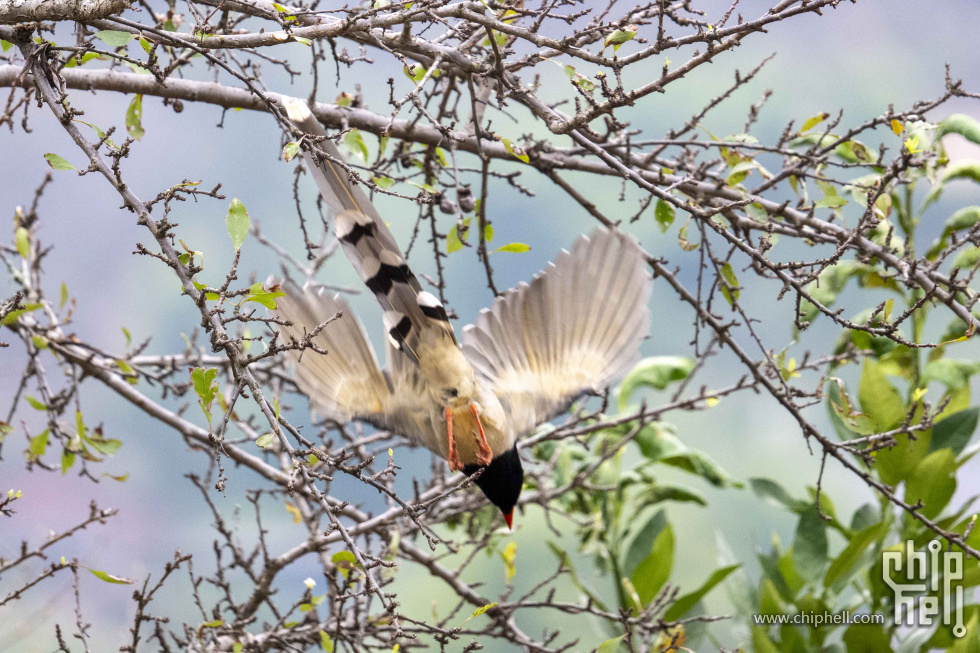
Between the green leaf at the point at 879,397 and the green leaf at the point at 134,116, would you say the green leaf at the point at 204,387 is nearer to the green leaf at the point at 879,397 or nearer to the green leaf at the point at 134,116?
the green leaf at the point at 134,116

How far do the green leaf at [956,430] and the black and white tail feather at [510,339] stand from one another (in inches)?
77.2

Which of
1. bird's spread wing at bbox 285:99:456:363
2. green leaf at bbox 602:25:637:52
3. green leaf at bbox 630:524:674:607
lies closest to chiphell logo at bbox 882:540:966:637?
green leaf at bbox 630:524:674:607

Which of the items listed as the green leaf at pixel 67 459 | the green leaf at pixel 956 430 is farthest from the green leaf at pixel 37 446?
the green leaf at pixel 956 430

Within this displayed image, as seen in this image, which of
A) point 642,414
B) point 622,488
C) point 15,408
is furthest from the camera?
point 622,488

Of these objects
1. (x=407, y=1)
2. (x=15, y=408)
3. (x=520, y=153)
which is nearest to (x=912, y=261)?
(x=520, y=153)

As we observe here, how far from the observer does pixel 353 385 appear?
7.38 feet

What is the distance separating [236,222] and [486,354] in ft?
3.30

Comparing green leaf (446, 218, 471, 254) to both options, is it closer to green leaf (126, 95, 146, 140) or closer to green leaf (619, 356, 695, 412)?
green leaf (126, 95, 146, 140)

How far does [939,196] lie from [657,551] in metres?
1.89

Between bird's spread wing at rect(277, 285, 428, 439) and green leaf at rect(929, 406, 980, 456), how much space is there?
93.3 inches

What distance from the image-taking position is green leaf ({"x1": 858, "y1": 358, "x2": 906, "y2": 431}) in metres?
3.01

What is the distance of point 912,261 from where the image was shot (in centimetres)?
186

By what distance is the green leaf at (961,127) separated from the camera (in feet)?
7.91

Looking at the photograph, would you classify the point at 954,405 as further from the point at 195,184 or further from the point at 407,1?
the point at 195,184
